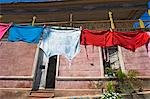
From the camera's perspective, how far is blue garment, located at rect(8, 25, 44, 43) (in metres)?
9.73

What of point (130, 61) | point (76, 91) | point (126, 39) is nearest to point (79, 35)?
point (126, 39)

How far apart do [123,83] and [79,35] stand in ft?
8.90

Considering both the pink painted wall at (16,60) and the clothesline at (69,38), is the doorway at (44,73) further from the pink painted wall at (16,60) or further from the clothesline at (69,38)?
the clothesline at (69,38)

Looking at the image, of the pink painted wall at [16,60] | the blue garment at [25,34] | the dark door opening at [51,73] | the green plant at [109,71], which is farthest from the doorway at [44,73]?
the green plant at [109,71]

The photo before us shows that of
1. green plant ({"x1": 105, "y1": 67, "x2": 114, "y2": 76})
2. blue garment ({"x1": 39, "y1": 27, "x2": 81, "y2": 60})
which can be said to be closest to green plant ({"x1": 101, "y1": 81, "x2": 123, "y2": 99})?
green plant ({"x1": 105, "y1": 67, "x2": 114, "y2": 76})

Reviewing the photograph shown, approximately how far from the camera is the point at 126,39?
988cm

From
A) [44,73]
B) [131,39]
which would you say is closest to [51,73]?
[44,73]

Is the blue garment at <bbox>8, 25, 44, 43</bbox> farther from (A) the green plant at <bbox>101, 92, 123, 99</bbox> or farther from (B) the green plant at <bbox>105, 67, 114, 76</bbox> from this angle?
(B) the green plant at <bbox>105, 67, 114, 76</bbox>

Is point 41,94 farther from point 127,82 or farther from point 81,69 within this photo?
point 127,82

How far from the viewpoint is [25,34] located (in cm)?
980

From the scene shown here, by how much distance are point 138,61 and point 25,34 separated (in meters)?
4.99

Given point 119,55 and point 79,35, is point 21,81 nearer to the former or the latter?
point 79,35

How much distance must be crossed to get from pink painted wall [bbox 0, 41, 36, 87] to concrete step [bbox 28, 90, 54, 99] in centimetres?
48

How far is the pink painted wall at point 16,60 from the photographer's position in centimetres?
1137
